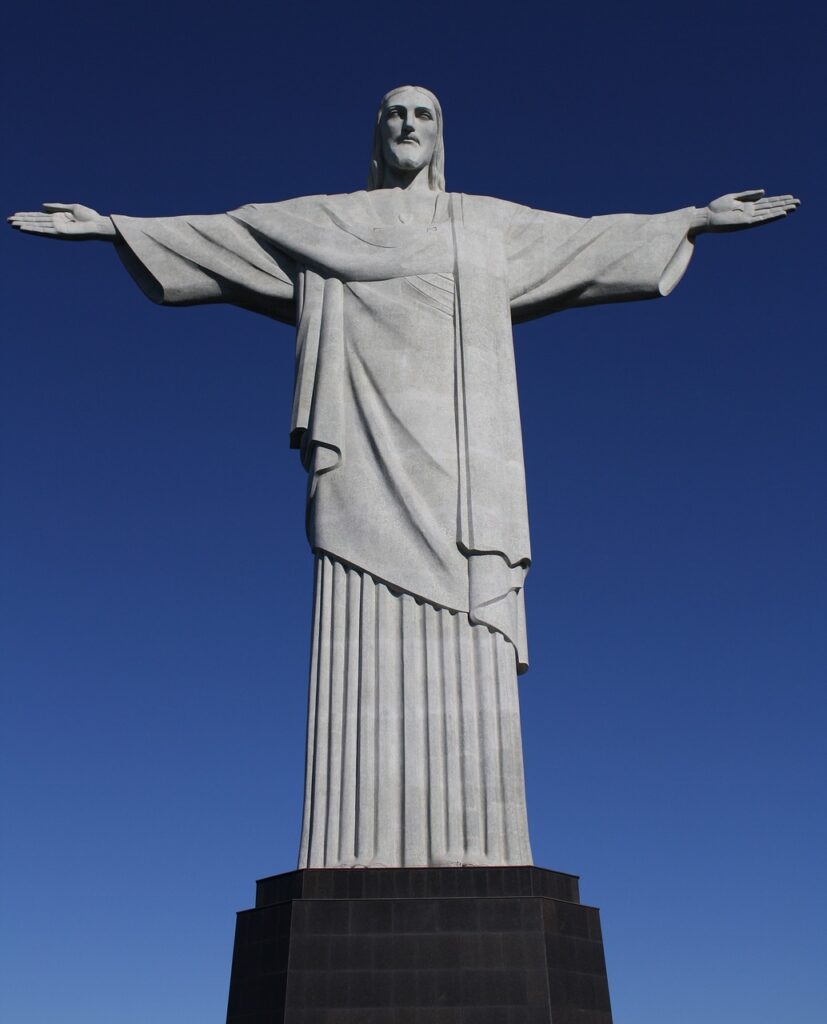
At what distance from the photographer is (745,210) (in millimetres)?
11945

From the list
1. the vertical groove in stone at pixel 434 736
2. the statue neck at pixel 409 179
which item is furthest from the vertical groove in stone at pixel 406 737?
the statue neck at pixel 409 179

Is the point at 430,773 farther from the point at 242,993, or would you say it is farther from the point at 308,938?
the point at 242,993

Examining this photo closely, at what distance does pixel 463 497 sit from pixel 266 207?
396cm

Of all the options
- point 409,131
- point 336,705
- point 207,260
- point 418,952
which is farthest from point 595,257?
point 418,952

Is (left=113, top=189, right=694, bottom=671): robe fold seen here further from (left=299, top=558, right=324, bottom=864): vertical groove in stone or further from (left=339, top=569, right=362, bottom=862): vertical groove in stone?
(left=299, top=558, right=324, bottom=864): vertical groove in stone

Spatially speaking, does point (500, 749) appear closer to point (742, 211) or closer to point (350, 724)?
point (350, 724)

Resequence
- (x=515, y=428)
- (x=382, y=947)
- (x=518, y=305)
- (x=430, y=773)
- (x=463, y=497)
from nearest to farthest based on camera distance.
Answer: (x=382, y=947), (x=430, y=773), (x=463, y=497), (x=515, y=428), (x=518, y=305)

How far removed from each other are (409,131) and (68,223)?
3.60 metres

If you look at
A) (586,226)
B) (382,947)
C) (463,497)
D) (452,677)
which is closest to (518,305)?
(586,226)

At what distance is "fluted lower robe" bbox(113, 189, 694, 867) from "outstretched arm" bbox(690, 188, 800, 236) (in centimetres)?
21

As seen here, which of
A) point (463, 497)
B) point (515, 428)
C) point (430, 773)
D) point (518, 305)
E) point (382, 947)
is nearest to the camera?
point (382, 947)

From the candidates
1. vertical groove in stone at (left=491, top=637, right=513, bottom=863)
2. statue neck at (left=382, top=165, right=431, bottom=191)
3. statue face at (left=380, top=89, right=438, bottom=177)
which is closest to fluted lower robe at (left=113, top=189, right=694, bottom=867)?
vertical groove in stone at (left=491, top=637, right=513, bottom=863)

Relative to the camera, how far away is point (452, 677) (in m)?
9.85

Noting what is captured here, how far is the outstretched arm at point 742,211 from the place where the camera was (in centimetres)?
1188
